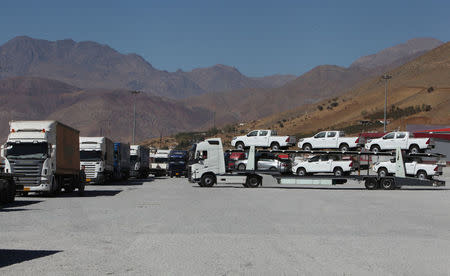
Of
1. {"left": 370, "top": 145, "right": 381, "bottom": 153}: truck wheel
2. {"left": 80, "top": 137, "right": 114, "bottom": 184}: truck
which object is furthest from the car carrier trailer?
{"left": 80, "top": 137, "right": 114, "bottom": 184}: truck

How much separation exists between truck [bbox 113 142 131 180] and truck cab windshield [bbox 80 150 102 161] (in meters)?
6.01

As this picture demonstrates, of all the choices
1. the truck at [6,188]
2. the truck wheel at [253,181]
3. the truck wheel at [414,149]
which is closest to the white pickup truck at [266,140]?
the truck wheel at [253,181]

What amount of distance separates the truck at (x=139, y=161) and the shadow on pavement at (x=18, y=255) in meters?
Answer: 43.2

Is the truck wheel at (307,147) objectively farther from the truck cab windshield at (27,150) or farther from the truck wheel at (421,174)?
the truck cab windshield at (27,150)

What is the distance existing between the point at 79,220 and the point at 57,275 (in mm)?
7971

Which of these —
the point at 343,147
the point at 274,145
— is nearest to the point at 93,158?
the point at 274,145

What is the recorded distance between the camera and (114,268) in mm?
9461

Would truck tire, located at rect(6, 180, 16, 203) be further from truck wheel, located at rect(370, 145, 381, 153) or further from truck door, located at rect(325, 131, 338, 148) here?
truck wheel, located at rect(370, 145, 381, 153)

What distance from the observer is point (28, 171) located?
2670 centimetres

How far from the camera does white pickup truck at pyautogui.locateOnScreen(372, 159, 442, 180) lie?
140 ft

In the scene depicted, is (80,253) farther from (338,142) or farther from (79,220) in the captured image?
(338,142)

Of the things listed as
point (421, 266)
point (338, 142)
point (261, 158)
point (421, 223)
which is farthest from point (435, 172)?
point (421, 266)

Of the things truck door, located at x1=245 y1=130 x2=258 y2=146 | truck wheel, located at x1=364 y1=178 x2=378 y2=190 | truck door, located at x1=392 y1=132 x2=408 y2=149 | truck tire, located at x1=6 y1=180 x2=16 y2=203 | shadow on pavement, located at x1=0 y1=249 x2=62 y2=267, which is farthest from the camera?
truck door, located at x1=245 y1=130 x2=258 y2=146

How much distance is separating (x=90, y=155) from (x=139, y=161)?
61.1 feet
